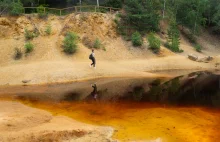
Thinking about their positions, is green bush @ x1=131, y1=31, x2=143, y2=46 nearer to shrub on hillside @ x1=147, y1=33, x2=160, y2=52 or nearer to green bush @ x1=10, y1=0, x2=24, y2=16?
shrub on hillside @ x1=147, y1=33, x2=160, y2=52

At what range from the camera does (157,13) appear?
37.3m

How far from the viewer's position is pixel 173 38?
1412 inches

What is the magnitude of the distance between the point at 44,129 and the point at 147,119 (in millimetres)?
5377

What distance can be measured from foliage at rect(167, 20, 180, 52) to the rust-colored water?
1626 centimetres

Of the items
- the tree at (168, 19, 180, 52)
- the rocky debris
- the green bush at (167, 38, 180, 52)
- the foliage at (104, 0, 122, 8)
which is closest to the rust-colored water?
the rocky debris

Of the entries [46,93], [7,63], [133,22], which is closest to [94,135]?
[46,93]

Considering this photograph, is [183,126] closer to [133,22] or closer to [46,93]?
[46,93]

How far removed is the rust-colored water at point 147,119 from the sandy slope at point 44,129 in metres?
0.80

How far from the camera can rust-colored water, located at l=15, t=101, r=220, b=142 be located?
580 inches

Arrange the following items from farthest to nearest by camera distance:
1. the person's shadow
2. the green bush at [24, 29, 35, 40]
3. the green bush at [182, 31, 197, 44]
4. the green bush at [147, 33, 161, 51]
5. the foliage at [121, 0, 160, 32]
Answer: the green bush at [182, 31, 197, 44] < the foliage at [121, 0, 160, 32] < the green bush at [147, 33, 161, 51] < the green bush at [24, 29, 35, 40] < the person's shadow

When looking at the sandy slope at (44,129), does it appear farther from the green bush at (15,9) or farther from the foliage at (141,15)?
the foliage at (141,15)

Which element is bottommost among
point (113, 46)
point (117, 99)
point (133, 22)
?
point (117, 99)

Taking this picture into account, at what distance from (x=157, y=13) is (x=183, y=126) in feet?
76.1

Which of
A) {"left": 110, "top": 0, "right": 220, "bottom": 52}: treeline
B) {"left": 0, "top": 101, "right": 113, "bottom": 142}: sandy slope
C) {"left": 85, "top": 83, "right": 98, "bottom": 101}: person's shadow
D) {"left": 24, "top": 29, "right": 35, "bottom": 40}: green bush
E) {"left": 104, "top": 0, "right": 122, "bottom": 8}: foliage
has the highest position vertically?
{"left": 104, "top": 0, "right": 122, "bottom": 8}: foliage
